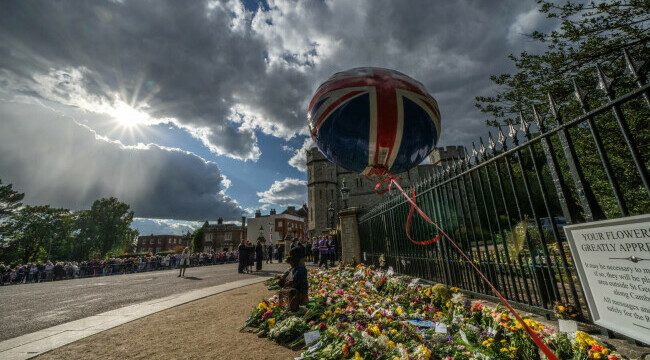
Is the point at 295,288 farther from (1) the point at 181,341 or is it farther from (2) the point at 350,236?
(2) the point at 350,236

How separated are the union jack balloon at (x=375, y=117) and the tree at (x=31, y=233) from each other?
49.5 metres

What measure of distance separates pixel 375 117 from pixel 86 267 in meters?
32.8

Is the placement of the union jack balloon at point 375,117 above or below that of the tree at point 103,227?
below

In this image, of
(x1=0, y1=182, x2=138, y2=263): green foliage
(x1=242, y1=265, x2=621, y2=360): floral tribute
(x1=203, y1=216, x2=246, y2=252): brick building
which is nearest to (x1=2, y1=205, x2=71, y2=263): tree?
(x1=0, y1=182, x2=138, y2=263): green foliage

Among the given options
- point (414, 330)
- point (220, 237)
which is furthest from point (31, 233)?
point (414, 330)

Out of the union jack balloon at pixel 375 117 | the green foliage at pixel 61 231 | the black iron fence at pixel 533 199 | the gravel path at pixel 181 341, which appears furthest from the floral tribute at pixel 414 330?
the green foliage at pixel 61 231

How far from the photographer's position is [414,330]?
293cm

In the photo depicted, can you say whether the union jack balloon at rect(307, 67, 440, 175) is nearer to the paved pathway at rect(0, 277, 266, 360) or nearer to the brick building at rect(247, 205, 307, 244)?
the paved pathway at rect(0, 277, 266, 360)

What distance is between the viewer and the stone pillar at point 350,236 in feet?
34.2

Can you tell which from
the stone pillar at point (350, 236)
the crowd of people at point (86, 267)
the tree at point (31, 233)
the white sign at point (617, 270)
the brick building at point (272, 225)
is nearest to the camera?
the white sign at point (617, 270)

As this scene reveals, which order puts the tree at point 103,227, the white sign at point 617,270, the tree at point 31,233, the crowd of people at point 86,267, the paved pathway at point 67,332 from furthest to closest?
1. the tree at point 103,227
2. the tree at point 31,233
3. the crowd of people at point 86,267
4. the paved pathway at point 67,332
5. the white sign at point 617,270

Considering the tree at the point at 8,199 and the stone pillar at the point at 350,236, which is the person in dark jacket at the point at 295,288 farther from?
the tree at the point at 8,199

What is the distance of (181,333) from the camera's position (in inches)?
160

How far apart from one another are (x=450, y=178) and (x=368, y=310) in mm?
2494
